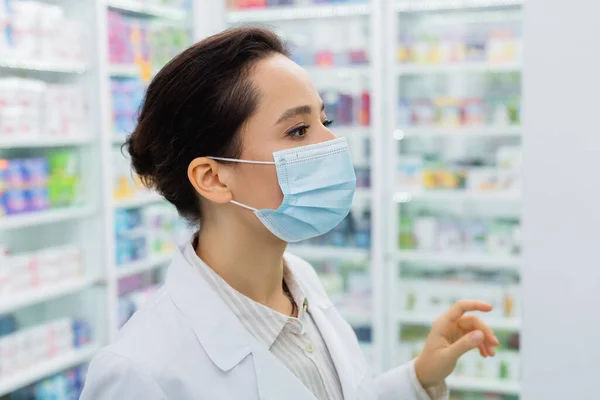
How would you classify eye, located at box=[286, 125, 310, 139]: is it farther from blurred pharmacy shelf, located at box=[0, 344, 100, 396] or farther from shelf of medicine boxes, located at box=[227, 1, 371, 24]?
shelf of medicine boxes, located at box=[227, 1, 371, 24]

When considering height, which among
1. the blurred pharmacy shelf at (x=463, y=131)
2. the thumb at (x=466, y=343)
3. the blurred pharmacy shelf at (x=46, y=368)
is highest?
the blurred pharmacy shelf at (x=463, y=131)

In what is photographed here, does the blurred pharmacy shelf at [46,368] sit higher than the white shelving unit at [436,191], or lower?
lower

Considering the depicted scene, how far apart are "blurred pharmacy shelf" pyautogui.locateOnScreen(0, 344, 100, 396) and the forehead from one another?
8.95 ft

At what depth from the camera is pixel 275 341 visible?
1.44m

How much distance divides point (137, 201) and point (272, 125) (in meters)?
3.24

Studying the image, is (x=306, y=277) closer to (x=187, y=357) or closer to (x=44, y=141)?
(x=187, y=357)

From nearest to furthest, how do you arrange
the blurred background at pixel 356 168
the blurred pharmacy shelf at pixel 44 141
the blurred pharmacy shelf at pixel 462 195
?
the blurred pharmacy shelf at pixel 44 141 < the blurred background at pixel 356 168 < the blurred pharmacy shelf at pixel 462 195

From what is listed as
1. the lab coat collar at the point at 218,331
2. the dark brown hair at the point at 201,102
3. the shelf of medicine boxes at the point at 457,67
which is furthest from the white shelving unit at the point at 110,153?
the lab coat collar at the point at 218,331

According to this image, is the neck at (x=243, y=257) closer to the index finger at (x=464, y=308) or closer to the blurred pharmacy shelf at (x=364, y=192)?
the index finger at (x=464, y=308)

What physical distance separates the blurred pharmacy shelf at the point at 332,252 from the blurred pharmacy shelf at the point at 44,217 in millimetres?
1559

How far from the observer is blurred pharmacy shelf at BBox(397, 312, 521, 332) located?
176 inches

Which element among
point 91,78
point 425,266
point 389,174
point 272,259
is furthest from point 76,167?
point 272,259

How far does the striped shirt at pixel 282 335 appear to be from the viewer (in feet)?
4.65

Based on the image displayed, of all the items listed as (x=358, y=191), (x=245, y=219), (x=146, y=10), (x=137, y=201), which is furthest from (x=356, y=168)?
(x=245, y=219)
